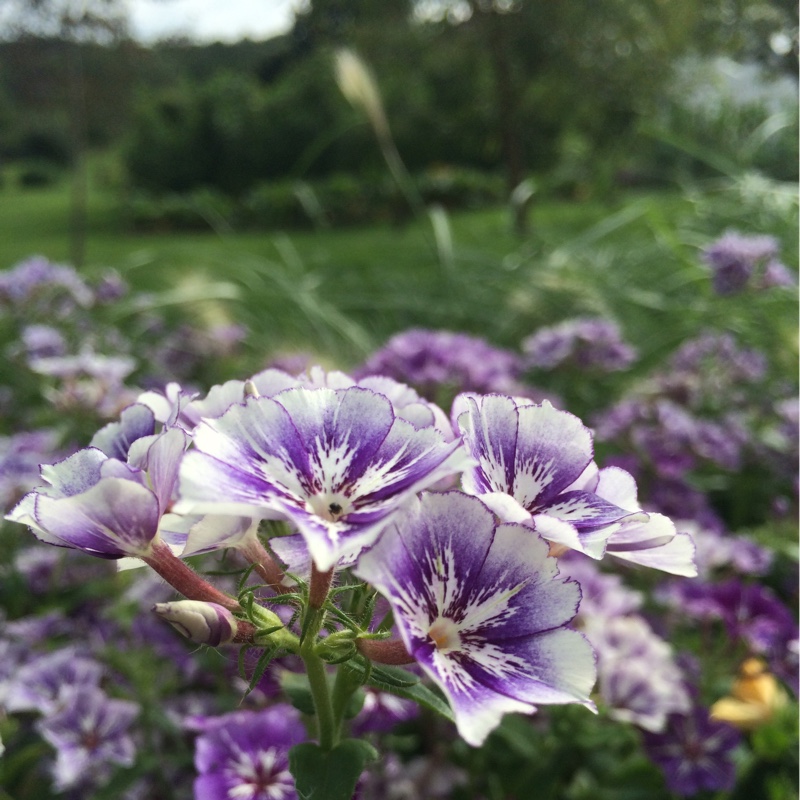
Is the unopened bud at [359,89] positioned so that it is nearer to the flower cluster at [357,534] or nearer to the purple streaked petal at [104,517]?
the flower cluster at [357,534]

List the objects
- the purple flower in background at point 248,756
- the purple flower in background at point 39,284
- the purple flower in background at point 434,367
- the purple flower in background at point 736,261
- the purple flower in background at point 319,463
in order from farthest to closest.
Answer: the purple flower in background at point 39,284
the purple flower in background at point 736,261
the purple flower in background at point 434,367
the purple flower in background at point 248,756
the purple flower in background at point 319,463

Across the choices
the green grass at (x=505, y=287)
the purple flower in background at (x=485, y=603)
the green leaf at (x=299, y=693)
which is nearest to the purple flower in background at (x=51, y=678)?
the green leaf at (x=299, y=693)

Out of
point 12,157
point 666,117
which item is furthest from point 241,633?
point 12,157

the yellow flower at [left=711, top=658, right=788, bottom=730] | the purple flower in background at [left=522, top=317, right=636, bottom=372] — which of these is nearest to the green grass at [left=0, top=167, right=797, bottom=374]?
the purple flower in background at [left=522, top=317, right=636, bottom=372]

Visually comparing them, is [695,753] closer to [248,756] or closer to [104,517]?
[248,756]

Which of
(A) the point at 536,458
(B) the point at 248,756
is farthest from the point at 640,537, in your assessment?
(B) the point at 248,756

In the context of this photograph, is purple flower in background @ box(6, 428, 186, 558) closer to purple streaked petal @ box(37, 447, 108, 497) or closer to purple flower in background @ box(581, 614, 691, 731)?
purple streaked petal @ box(37, 447, 108, 497)
